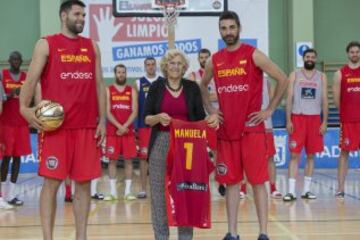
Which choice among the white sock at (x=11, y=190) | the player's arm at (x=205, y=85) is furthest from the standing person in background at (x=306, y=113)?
the white sock at (x=11, y=190)

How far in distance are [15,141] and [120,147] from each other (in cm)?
154

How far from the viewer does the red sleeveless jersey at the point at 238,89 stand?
5969mm

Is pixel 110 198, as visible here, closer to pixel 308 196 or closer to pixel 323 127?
pixel 308 196

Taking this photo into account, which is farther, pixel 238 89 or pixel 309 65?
pixel 309 65

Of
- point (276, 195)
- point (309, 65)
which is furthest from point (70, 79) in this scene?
point (276, 195)

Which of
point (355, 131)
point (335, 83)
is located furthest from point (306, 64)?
point (355, 131)

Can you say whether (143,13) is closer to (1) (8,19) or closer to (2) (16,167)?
(2) (16,167)

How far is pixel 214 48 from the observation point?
18.6 metres

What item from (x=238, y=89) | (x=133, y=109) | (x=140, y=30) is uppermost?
(x=140, y=30)

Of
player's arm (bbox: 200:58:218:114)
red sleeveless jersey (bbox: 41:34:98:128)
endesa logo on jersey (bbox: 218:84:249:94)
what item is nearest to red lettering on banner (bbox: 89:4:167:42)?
player's arm (bbox: 200:58:218:114)

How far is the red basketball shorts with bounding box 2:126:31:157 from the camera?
9.55 metres

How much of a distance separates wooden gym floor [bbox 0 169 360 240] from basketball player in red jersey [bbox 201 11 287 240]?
0.82 meters

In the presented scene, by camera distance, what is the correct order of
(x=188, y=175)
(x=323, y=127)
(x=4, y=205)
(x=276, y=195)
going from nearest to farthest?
(x=188, y=175) < (x=4, y=205) < (x=323, y=127) < (x=276, y=195)

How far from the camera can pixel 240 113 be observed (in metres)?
6.02
